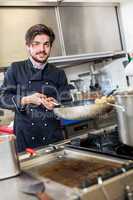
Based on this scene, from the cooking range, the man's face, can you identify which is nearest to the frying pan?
the cooking range

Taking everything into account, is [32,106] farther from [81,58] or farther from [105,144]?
[81,58]

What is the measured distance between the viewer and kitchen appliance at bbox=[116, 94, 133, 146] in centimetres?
78

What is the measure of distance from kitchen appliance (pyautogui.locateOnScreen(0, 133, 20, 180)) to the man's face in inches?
27.5

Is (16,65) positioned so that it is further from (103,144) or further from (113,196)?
(113,196)

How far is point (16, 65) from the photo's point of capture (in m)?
1.51

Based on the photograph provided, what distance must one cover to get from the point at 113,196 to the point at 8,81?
1.00 metres

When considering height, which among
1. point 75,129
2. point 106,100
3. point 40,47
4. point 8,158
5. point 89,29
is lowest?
point 75,129

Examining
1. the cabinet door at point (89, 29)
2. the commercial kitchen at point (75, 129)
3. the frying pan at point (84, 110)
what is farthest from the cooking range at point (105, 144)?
the cabinet door at point (89, 29)

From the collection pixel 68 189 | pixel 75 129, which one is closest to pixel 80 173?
pixel 68 189

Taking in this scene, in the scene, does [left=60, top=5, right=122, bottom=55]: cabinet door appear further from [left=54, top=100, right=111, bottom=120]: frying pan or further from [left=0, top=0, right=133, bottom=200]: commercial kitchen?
[left=54, top=100, right=111, bottom=120]: frying pan

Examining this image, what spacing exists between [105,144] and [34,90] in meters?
0.65

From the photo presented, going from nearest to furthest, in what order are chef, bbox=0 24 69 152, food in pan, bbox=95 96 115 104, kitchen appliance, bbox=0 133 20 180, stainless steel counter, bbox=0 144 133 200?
stainless steel counter, bbox=0 144 133 200 → kitchen appliance, bbox=0 133 20 180 → food in pan, bbox=95 96 115 104 → chef, bbox=0 24 69 152

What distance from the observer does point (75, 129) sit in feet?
7.20

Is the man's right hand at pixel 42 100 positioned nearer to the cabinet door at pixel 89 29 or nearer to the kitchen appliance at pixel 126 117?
the kitchen appliance at pixel 126 117
